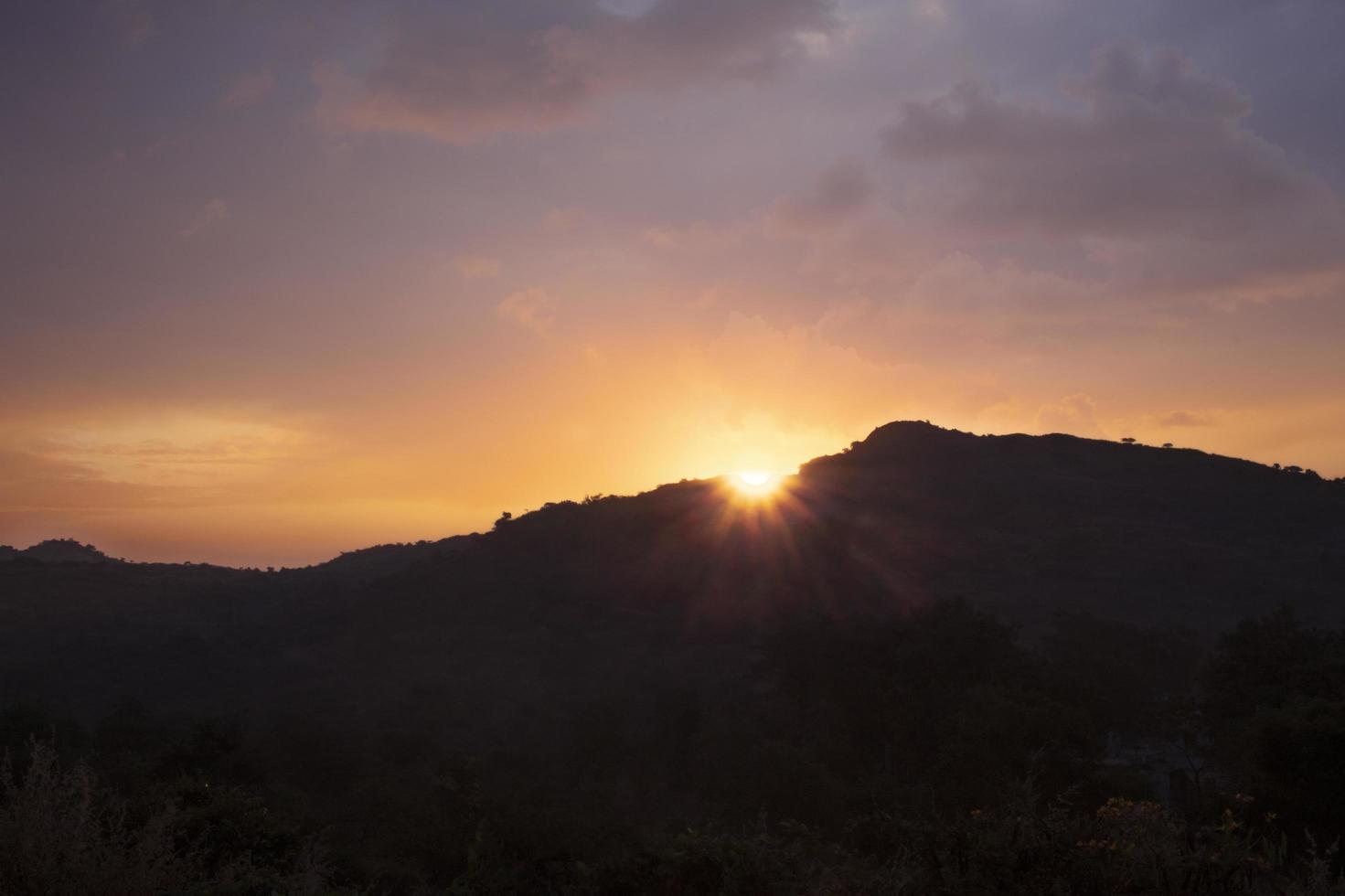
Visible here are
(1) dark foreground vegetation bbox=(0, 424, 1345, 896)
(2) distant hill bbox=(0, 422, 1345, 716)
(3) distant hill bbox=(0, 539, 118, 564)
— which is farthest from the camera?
(3) distant hill bbox=(0, 539, 118, 564)

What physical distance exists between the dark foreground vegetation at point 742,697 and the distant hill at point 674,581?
1.20 feet

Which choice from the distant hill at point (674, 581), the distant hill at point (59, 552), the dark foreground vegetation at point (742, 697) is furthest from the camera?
the distant hill at point (59, 552)

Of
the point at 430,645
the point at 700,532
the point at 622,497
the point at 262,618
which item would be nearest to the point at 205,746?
the point at 430,645

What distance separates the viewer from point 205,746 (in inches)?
1065

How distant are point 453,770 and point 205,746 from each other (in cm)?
994

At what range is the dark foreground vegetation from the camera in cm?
950

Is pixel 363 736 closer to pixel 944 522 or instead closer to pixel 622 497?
pixel 622 497

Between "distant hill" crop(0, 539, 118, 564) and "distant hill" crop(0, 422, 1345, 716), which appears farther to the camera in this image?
"distant hill" crop(0, 539, 118, 564)

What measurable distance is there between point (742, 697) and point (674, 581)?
25815 millimetres

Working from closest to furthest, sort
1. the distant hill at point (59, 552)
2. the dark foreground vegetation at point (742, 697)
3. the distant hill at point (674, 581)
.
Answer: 1. the dark foreground vegetation at point (742, 697)
2. the distant hill at point (674, 581)
3. the distant hill at point (59, 552)

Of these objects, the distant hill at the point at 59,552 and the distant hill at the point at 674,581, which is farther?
the distant hill at the point at 59,552

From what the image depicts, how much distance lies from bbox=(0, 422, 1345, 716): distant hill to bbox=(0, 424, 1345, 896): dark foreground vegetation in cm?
37

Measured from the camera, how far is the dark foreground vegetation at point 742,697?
950 centimetres

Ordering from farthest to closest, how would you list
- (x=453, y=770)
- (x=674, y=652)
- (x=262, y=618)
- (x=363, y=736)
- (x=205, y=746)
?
(x=262, y=618) → (x=674, y=652) → (x=363, y=736) → (x=205, y=746) → (x=453, y=770)
